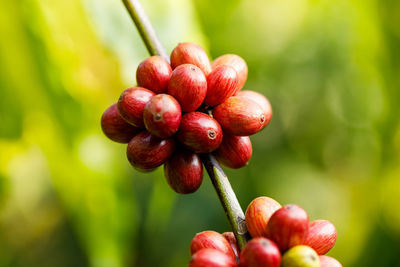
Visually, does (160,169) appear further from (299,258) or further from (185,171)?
(299,258)

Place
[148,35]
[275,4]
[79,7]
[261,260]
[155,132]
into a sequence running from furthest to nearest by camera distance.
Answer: [275,4] → [79,7] → [148,35] → [155,132] → [261,260]

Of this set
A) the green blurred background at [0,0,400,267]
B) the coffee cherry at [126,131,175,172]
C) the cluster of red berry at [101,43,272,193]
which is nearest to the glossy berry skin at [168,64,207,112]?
the cluster of red berry at [101,43,272,193]

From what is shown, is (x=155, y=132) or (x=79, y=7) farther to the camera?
(x=79, y=7)

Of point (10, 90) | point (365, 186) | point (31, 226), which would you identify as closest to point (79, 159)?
point (10, 90)

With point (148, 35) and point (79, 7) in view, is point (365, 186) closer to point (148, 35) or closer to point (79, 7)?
point (79, 7)

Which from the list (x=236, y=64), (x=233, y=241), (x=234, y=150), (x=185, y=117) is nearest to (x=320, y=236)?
(x=233, y=241)

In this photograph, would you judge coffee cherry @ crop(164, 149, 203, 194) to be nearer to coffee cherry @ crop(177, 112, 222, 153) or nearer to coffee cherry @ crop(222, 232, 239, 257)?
coffee cherry @ crop(177, 112, 222, 153)

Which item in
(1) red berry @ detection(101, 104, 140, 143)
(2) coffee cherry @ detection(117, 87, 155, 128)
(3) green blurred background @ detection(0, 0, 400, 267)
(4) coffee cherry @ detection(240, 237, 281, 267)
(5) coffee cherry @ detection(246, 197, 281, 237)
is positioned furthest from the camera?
(3) green blurred background @ detection(0, 0, 400, 267)
